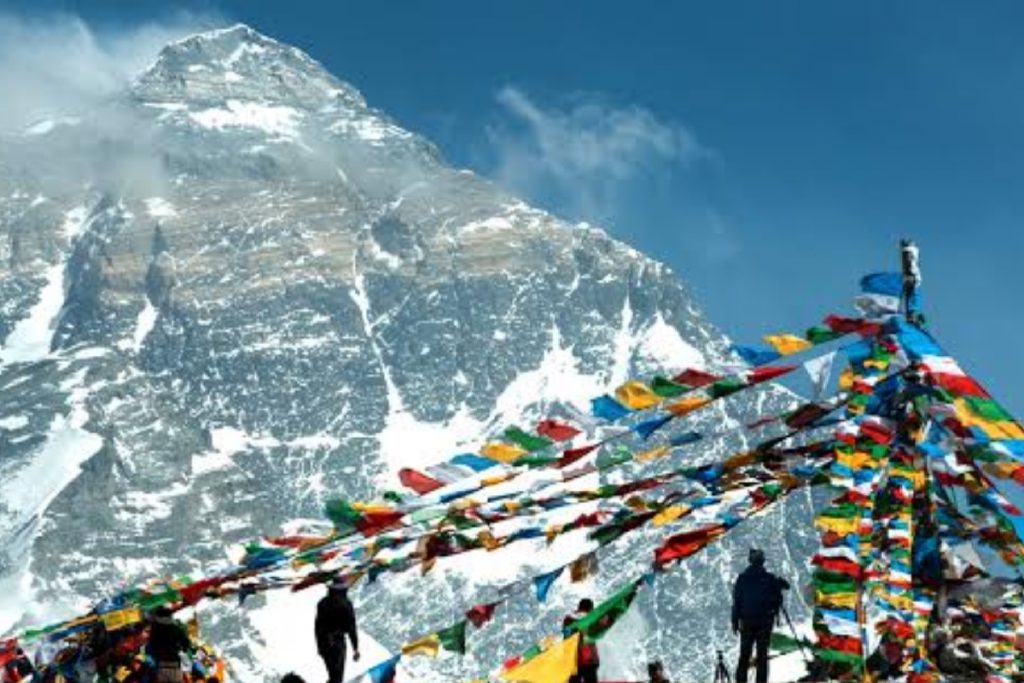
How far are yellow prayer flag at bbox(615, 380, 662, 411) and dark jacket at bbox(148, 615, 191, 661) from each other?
749cm

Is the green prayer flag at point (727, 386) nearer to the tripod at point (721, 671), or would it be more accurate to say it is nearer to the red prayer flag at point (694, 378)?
the red prayer flag at point (694, 378)

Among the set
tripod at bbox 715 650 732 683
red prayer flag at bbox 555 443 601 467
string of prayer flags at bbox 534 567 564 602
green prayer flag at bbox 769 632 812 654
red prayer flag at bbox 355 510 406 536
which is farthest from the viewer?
tripod at bbox 715 650 732 683

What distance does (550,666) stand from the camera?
17688 millimetres

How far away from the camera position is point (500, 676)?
58.0 ft

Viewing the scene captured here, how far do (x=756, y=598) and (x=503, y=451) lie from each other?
745 cm

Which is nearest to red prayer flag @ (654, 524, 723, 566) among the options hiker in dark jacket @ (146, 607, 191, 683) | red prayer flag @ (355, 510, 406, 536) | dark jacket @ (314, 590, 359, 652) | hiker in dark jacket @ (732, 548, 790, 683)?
red prayer flag @ (355, 510, 406, 536)

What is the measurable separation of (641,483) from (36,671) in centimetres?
1016

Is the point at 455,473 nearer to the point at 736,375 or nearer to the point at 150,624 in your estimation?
the point at 736,375

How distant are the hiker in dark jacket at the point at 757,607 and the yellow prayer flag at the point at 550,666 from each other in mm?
9323

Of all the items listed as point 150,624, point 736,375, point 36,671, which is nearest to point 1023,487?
point 736,375

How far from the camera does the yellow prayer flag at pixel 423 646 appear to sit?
20.0 metres

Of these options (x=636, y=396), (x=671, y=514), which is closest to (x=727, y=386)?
(x=636, y=396)

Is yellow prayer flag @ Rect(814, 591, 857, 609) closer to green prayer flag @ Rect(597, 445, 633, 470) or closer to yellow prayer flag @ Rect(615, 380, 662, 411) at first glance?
yellow prayer flag @ Rect(615, 380, 662, 411)

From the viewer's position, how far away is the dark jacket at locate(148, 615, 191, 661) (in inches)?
971
